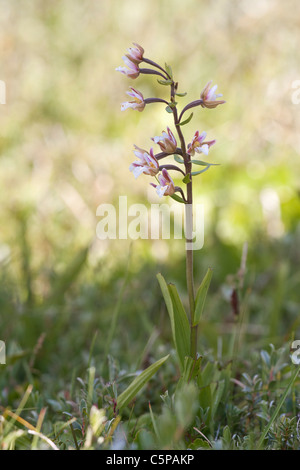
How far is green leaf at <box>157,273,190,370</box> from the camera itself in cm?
105

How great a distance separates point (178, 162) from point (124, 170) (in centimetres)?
202

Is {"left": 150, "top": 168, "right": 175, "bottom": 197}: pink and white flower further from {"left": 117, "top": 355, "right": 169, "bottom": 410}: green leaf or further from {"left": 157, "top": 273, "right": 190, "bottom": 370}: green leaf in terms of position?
{"left": 117, "top": 355, "right": 169, "bottom": 410}: green leaf

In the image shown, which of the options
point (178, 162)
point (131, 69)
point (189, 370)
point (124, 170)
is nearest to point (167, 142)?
point (178, 162)

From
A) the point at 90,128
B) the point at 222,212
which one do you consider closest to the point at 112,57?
the point at 90,128

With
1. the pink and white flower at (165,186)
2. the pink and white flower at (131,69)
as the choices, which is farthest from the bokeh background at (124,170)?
the pink and white flower at (131,69)

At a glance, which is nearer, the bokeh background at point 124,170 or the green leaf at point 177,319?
the green leaf at point 177,319

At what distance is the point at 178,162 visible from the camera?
994 millimetres

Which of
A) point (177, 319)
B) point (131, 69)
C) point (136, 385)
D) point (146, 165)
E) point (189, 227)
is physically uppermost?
point (131, 69)

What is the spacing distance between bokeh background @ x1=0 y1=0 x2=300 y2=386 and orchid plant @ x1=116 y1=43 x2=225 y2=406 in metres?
0.46

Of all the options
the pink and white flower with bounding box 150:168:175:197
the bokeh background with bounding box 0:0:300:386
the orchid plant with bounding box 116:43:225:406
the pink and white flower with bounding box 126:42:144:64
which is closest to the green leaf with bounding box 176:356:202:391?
the orchid plant with bounding box 116:43:225:406

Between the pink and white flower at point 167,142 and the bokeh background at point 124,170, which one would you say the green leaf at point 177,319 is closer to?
the pink and white flower at point 167,142

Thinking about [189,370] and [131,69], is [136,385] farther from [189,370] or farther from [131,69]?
[131,69]

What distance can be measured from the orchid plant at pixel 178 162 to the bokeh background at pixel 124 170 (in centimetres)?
46

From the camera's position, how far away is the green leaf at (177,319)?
1049mm
